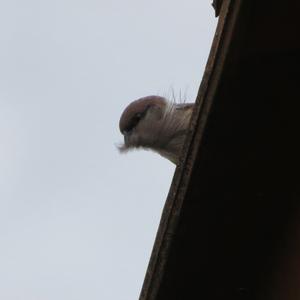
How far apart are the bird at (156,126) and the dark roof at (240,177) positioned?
Answer: 2.83 metres

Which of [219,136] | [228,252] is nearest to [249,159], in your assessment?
[219,136]

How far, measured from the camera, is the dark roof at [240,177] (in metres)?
3.26

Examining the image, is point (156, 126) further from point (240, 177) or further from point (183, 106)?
point (240, 177)

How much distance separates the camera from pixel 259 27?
10.6 ft

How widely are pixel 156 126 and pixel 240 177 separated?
340cm

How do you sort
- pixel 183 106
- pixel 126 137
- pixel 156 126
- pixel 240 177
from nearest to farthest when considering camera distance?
pixel 240 177 → pixel 183 106 → pixel 156 126 → pixel 126 137

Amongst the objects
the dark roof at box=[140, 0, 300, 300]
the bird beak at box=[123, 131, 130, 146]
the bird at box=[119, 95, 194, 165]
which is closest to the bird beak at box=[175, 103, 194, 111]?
the bird at box=[119, 95, 194, 165]

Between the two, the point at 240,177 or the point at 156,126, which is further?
the point at 156,126

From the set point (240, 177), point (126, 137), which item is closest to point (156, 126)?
point (126, 137)

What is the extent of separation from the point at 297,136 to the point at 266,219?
0.35 meters

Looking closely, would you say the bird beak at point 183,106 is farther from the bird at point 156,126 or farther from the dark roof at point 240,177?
the dark roof at point 240,177

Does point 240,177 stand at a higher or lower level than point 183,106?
lower

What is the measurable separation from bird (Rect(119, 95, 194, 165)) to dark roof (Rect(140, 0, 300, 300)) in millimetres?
2829

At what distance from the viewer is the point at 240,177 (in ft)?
11.5
